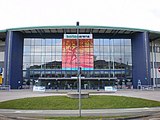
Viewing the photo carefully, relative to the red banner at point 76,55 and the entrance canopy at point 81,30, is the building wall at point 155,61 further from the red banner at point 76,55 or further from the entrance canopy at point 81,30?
the red banner at point 76,55

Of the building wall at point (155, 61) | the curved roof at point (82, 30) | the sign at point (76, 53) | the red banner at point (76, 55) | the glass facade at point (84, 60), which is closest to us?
the curved roof at point (82, 30)

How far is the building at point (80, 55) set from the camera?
56.9 metres

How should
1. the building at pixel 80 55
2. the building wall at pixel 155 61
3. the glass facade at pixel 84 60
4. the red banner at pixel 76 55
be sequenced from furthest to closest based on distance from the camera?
the building wall at pixel 155 61, the glass facade at pixel 84 60, the red banner at pixel 76 55, the building at pixel 80 55

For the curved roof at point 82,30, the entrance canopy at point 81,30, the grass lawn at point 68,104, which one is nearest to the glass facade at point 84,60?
the entrance canopy at point 81,30

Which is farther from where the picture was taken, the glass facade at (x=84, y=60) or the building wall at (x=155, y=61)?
the building wall at (x=155, y=61)

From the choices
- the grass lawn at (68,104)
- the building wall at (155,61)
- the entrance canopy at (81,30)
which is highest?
the entrance canopy at (81,30)

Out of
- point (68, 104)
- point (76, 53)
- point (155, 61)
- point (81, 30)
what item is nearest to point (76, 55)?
point (76, 53)

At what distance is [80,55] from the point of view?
2282 inches

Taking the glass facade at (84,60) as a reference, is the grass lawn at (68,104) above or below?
below

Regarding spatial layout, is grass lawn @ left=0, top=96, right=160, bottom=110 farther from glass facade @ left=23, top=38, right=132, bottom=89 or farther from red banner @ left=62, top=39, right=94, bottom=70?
glass facade @ left=23, top=38, right=132, bottom=89

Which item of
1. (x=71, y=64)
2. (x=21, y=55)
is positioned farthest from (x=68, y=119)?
(x=21, y=55)

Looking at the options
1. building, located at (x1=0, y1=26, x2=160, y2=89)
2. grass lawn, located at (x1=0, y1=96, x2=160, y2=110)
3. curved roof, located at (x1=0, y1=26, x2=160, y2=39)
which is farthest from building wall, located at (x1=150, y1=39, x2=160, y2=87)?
grass lawn, located at (x1=0, y1=96, x2=160, y2=110)

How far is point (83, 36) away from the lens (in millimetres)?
57344

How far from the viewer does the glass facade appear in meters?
58.7
